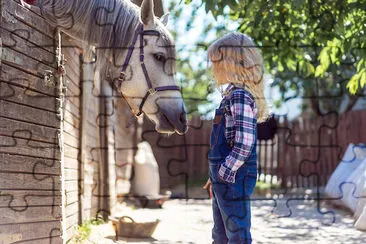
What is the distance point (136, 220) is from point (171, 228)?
1.11 m

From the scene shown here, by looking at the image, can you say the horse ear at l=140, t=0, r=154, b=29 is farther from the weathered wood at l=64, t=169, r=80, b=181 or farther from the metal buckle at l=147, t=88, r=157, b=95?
the weathered wood at l=64, t=169, r=80, b=181

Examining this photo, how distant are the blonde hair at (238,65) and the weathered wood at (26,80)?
1.25 m

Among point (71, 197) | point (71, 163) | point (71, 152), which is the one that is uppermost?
point (71, 152)

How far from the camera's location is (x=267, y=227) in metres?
7.04

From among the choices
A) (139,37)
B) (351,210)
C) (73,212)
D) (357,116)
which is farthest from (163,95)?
(357,116)

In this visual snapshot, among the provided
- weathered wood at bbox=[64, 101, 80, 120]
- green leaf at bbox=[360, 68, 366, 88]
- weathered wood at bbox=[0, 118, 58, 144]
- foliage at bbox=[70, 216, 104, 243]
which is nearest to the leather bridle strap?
weathered wood at bbox=[0, 118, 58, 144]

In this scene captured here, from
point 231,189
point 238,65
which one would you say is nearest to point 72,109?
point 238,65

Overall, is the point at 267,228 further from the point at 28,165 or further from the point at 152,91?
the point at 28,165

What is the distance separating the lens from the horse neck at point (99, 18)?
3553 mm

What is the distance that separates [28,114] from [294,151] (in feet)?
37.2

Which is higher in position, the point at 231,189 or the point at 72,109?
the point at 72,109

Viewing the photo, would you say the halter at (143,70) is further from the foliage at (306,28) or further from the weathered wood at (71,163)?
the weathered wood at (71,163)

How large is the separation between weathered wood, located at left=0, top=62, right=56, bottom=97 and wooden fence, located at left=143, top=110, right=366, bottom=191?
7481 mm

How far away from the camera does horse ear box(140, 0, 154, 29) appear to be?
3.47 meters
